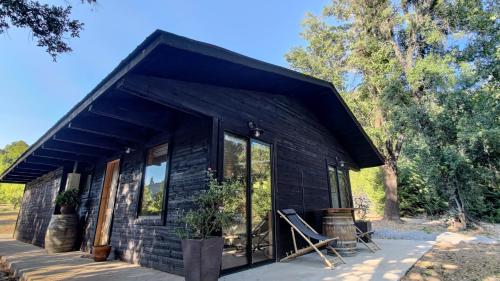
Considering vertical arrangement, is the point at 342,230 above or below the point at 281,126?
below

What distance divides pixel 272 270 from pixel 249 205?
39.4 inches

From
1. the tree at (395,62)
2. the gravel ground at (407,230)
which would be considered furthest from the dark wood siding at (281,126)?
the tree at (395,62)

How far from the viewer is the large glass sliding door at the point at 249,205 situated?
3867 mm

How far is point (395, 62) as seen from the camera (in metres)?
11.7

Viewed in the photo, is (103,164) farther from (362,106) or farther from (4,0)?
(362,106)

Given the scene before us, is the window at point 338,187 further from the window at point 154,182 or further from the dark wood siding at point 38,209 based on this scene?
the dark wood siding at point 38,209

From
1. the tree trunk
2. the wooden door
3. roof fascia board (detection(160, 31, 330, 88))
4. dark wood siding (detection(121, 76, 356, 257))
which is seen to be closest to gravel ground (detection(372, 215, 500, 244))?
the tree trunk

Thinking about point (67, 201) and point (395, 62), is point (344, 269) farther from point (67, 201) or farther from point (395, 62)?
point (395, 62)

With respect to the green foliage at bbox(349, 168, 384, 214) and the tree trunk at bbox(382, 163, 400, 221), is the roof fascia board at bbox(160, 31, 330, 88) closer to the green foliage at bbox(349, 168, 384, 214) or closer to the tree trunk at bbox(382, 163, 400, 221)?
the tree trunk at bbox(382, 163, 400, 221)

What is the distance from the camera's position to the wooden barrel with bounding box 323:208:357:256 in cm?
477

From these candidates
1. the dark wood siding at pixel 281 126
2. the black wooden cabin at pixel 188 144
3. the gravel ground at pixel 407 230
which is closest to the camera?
the black wooden cabin at pixel 188 144

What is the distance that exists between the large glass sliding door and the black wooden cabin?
0.02 metres

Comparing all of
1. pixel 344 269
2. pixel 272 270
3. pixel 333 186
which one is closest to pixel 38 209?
pixel 272 270

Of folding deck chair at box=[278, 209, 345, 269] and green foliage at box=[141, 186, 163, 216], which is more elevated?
green foliage at box=[141, 186, 163, 216]
